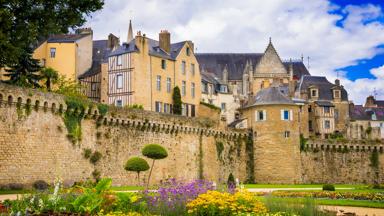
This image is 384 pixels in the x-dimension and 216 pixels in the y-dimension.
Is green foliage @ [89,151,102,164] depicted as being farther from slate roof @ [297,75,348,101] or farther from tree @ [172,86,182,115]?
slate roof @ [297,75,348,101]

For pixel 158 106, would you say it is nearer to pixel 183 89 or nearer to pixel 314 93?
pixel 183 89

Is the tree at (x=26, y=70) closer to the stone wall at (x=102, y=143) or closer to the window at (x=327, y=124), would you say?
the stone wall at (x=102, y=143)

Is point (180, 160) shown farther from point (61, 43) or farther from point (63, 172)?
point (61, 43)

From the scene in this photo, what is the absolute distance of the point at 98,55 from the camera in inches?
Answer: 2525

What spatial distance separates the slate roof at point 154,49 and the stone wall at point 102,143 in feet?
33.0

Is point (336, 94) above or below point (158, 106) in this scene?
above

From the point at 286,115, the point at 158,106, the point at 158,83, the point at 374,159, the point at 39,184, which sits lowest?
the point at 39,184

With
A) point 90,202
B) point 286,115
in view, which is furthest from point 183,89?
point 90,202

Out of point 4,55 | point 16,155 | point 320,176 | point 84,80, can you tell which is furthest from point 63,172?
point 320,176

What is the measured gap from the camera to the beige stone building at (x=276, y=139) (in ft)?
164

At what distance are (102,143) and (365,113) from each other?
5343 centimetres

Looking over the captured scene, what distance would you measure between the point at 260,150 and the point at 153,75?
12.7m

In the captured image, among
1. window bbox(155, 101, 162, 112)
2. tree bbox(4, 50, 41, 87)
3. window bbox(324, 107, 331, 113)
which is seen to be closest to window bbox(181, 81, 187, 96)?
window bbox(155, 101, 162, 112)

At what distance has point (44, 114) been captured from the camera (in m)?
32.9
